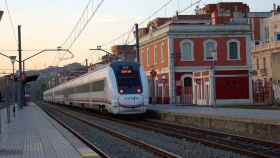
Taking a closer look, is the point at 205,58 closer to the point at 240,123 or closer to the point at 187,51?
the point at 187,51

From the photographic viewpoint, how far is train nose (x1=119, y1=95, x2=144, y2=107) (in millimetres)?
36812

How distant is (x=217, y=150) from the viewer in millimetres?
18297

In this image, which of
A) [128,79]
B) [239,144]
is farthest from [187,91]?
[239,144]

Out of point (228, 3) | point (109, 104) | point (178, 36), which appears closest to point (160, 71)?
point (178, 36)

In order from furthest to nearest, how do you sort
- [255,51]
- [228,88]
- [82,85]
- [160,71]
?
[255,51]
[160,71]
[228,88]
[82,85]

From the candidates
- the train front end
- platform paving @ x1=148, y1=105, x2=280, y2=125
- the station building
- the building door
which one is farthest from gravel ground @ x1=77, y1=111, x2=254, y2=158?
the station building

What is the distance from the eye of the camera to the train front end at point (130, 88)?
36938mm

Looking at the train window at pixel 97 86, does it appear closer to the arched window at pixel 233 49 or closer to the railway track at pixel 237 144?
the railway track at pixel 237 144

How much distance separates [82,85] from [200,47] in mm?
13719

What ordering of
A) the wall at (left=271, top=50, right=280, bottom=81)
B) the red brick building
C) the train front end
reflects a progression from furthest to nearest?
the red brick building, the train front end, the wall at (left=271, top=50, right=280, bottom=81)

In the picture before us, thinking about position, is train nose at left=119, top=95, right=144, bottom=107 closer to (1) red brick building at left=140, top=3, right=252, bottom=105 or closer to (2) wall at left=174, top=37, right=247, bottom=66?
(1) red brick building at left=140, top=3, right=252, bottom=105

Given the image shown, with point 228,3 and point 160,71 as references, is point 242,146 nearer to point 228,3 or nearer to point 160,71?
point 160,71

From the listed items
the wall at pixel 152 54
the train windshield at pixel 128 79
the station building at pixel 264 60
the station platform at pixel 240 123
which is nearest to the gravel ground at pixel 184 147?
the station platform at pixel 240 123

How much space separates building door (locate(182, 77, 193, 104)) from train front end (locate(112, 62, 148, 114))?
2139 cm
